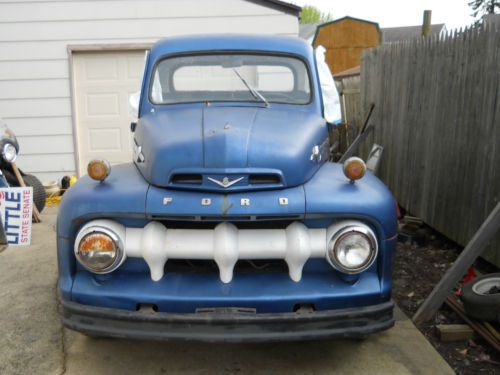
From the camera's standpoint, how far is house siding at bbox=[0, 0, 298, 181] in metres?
8.21

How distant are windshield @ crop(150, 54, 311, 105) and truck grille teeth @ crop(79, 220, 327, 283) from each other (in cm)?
162

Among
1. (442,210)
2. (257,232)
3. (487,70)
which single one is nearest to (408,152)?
(442,210)

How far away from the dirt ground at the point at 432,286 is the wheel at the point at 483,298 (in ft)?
0.64

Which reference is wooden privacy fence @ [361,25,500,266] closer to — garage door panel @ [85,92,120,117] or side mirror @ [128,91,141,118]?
side mirror @ [128,91,141,118]

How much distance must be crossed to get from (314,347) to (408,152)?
3.65 m

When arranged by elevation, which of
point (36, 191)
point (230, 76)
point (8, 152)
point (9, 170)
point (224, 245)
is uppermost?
point (230, 76)

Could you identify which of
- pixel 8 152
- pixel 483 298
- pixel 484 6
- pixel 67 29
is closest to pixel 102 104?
pixel 67 29

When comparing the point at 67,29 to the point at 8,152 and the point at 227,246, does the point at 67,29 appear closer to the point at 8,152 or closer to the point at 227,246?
the point at 8,152

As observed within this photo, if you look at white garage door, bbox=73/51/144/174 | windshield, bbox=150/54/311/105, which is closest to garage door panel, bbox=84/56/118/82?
white garage door, bbox=73/51/144/174

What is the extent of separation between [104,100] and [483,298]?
6937mm

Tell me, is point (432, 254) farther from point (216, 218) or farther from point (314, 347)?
point (216, 218)

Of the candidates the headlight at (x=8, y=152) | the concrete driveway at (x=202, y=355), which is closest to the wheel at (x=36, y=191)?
the headlight at (x=8, y=152)

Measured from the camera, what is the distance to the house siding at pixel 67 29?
8211 millimetres

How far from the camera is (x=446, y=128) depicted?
16.9 feet
